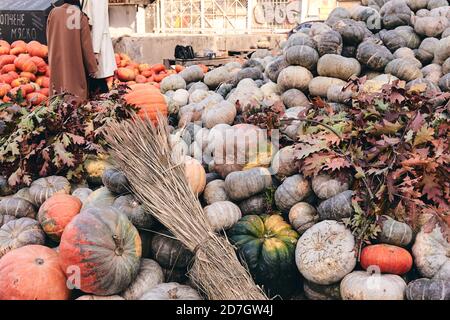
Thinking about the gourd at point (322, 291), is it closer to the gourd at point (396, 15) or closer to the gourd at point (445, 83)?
the gourd at point (445, 83)

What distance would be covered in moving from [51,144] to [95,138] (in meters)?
0.42

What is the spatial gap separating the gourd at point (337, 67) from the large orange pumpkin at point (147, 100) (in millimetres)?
2120

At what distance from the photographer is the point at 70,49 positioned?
252 inches

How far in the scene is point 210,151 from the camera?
15.1ft

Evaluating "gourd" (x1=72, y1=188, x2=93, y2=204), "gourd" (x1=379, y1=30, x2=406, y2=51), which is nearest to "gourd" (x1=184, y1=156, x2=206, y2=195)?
"gourd" (x1=72, y1=188, x2=93, y2=204)

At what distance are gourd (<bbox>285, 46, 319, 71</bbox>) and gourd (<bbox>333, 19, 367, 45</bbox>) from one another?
1.74ft

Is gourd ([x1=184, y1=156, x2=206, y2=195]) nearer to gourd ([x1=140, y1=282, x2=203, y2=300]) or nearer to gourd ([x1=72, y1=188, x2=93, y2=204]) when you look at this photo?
gourd ([x1=140, y1=282, x2=203, y2=300])

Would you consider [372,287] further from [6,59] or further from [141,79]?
[6,59]

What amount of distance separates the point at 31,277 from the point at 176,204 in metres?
1.08

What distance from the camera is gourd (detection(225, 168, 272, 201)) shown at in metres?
3.81

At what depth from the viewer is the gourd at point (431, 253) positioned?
314 centimetres

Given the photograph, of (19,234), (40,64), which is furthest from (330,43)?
(40,64)
